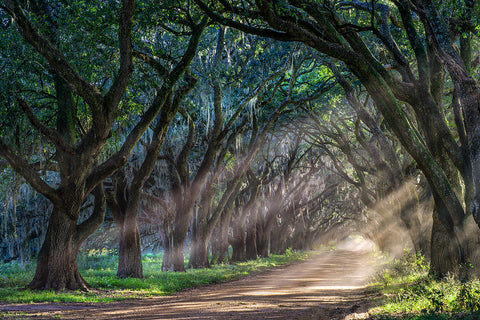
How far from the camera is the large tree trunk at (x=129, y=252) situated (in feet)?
47.6

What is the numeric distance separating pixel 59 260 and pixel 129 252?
3782 mm

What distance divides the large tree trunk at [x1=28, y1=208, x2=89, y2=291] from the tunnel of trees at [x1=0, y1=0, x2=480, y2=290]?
0.03 meters

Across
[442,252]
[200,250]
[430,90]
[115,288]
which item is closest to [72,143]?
[115,288]

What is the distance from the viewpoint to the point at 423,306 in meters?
6.69

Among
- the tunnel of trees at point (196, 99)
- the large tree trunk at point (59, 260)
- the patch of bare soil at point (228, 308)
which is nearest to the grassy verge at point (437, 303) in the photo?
the patch of bare soil at point (228, 308)

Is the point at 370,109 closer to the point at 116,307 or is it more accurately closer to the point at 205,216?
the point at 205,216

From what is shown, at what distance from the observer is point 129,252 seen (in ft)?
48.2

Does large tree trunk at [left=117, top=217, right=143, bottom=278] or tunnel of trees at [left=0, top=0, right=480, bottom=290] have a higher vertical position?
tunnel of trees at [left=0, top=0, right=480, bottom=290]

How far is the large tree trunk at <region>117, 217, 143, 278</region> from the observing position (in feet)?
47.6

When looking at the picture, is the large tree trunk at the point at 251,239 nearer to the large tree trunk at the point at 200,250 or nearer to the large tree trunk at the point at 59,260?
the large tree trunk at the point at 200,250

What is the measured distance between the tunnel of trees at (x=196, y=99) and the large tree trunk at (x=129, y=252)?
44 millimetres

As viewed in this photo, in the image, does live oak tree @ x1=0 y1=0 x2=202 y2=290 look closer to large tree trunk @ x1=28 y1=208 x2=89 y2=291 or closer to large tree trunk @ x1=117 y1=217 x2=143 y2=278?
large tree trunk @ x1=28 y1=208 x2=89 y2=291

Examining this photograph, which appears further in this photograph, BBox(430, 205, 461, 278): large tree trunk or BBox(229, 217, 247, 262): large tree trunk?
BBox(229, 217, 247, 262): large tree trunk

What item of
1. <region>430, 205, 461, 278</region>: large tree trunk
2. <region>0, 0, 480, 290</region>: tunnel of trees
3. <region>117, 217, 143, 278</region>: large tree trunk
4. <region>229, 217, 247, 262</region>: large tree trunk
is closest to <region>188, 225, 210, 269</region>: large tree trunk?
<region>0, 0, 480, 290</region>: tunnel of trees
